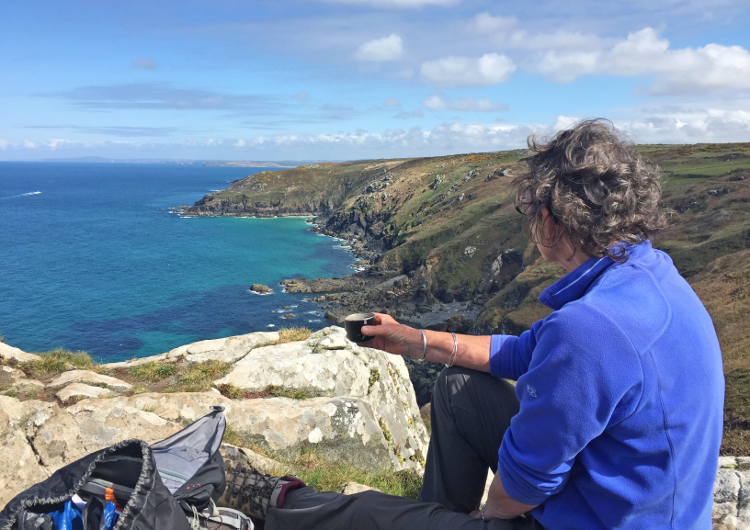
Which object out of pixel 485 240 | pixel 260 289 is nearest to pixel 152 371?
pixel 260 289

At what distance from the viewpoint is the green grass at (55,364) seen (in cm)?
934

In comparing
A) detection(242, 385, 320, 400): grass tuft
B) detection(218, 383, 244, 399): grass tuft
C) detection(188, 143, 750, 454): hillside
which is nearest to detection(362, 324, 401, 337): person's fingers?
detection(188, 143, 750, 454): hillside

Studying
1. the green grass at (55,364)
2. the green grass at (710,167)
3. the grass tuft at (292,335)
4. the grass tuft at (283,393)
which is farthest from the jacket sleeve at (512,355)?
the green grass at (710,167)

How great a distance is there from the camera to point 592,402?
2361 millimetres

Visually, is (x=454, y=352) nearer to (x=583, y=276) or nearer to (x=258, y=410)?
(x=583, y=276)

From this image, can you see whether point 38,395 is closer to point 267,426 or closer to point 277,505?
point 267,426

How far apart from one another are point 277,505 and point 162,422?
11.6 feet

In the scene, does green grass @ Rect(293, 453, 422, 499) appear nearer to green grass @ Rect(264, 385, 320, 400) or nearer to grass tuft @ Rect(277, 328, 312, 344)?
green grass @ Rect(264, 385, 320, 400)

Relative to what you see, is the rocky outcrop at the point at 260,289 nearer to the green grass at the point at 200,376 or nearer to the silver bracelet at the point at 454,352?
A: the green grass at the point at 200,376

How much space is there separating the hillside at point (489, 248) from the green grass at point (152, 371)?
799 cm

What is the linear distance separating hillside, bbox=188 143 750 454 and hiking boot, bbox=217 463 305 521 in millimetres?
3282

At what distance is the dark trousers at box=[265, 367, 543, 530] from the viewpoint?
3.69m

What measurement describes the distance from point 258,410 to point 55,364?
504 centimetres

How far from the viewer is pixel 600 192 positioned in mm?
2811
